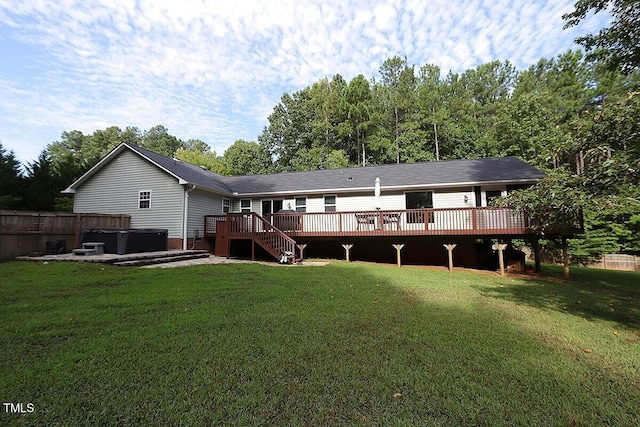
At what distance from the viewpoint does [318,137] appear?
32.6m

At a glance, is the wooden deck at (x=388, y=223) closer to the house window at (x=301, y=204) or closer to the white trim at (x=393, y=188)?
the white trim at (x=393, y=188)

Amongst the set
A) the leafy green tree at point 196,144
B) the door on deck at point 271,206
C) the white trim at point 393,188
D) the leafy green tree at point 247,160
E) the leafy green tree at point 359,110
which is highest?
the leafy green tree at point 196,144

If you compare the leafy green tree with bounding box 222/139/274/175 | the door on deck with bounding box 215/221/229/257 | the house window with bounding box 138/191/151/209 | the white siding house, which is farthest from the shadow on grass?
the leafy green tree with bounding box 222/139/274/175

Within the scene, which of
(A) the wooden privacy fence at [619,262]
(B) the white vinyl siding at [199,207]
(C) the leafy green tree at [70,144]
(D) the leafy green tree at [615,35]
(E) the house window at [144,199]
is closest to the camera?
(D) the leafy green tree at [615,35]

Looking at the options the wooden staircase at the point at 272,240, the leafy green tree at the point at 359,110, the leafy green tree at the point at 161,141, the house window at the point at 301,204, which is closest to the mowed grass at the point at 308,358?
the wooden staircase at the point at 272,240

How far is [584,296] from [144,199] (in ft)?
55.3

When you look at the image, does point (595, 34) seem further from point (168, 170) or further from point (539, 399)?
point (168, 170)

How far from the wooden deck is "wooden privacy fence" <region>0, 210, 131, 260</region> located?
4.78m

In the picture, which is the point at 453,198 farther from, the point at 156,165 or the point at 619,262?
the point at 156,165

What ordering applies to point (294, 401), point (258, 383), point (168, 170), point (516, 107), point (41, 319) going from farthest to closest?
point (516, 107)
point (168, 170)
point (41, 319)
point (258, 383)
point (294, 401)

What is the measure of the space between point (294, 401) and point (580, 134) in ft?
21.6

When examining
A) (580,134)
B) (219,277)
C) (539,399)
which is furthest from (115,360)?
(580,134)

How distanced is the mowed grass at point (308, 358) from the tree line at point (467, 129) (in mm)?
3047

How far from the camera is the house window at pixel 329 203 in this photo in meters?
14.8
